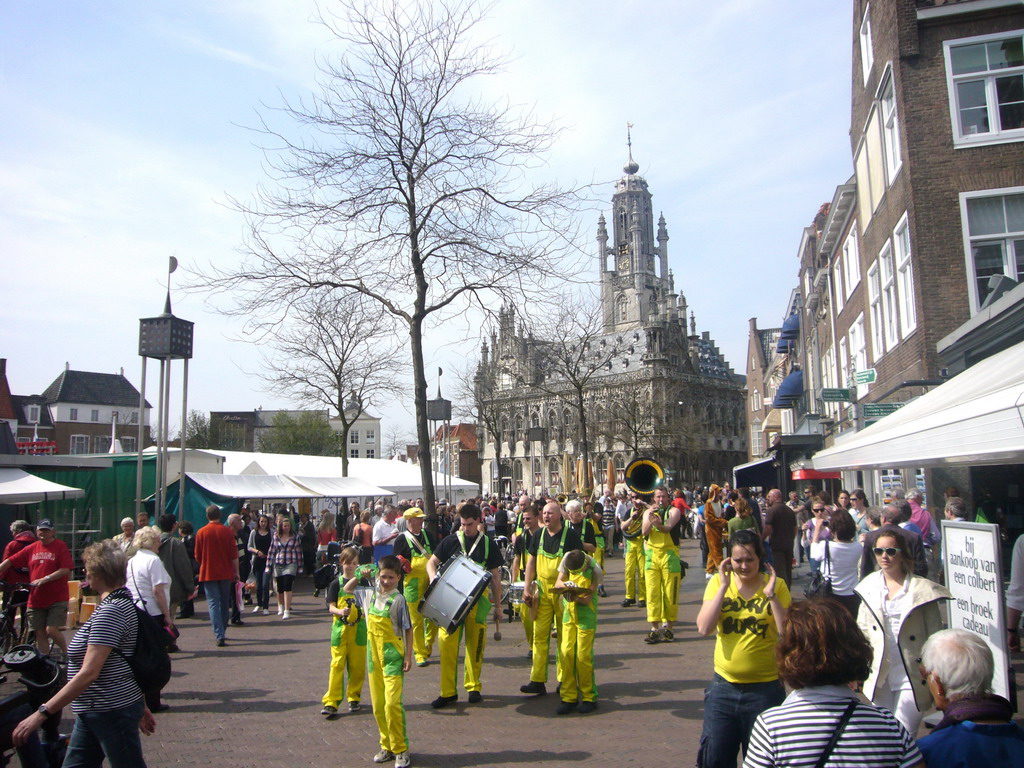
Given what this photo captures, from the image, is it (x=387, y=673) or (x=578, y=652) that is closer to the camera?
(x=387, y=673)

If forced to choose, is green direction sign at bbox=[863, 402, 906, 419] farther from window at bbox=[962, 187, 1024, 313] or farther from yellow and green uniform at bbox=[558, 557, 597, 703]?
yellow and green uniform at bbox=[558, 557, 597, 703]

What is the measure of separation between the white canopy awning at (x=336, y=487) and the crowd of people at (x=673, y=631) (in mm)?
11028

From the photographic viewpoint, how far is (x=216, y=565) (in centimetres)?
1058

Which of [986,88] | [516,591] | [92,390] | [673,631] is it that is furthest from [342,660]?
[92,390]

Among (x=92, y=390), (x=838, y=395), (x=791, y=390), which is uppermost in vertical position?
(x=92, y=390)

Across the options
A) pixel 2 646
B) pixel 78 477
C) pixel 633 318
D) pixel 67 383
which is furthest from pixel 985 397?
pixel 633 318

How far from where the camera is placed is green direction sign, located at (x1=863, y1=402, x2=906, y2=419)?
1563 cm

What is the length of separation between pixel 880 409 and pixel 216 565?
41.3 feet

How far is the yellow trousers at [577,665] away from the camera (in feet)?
22.3

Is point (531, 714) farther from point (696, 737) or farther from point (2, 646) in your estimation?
point (2, 646)

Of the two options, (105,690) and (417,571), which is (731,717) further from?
(417,571)

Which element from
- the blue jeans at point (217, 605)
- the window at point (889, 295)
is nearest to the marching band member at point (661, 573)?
the blue jeans at point (217, 605)

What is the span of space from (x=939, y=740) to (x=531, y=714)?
4766 mm

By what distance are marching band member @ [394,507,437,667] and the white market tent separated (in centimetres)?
1438
